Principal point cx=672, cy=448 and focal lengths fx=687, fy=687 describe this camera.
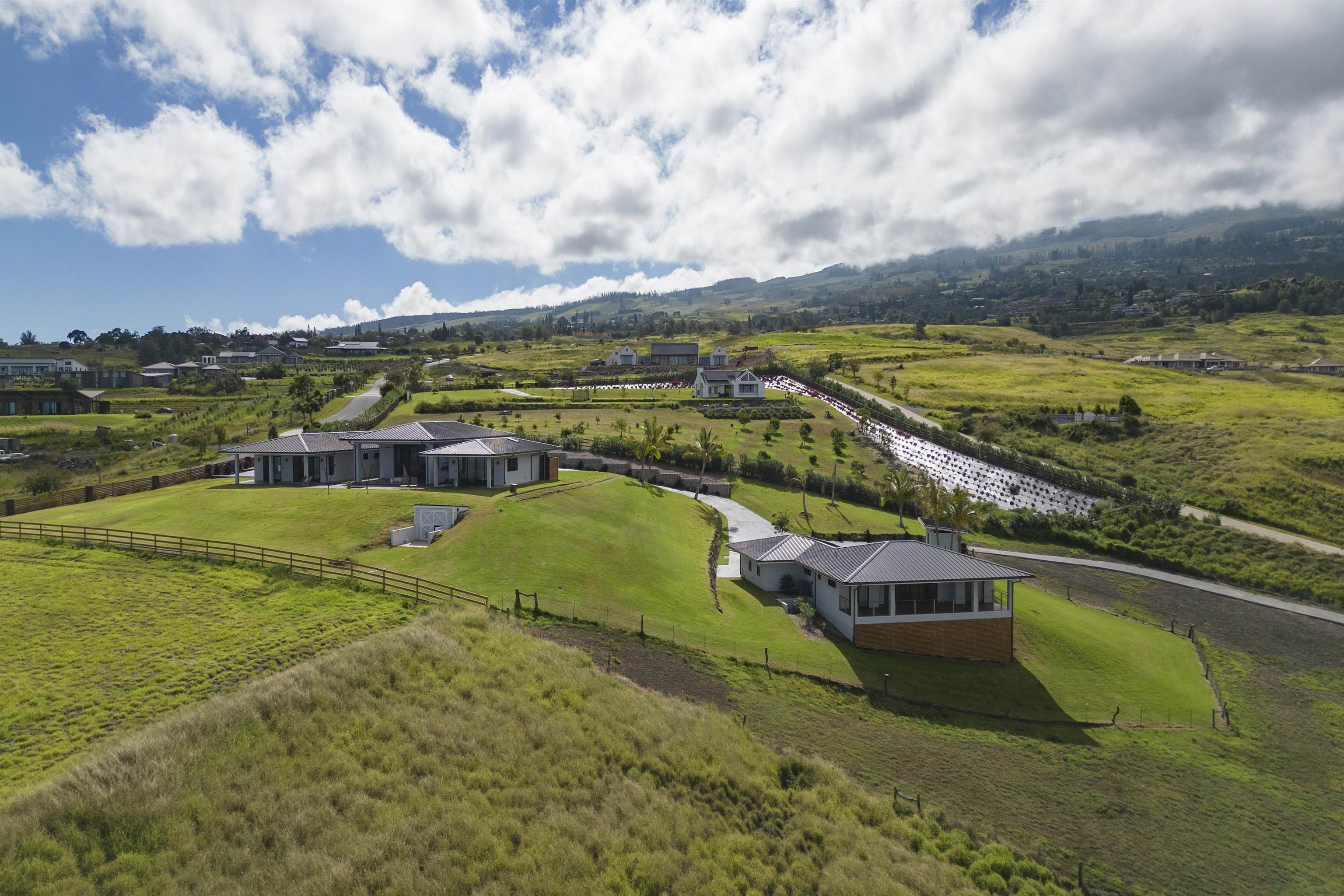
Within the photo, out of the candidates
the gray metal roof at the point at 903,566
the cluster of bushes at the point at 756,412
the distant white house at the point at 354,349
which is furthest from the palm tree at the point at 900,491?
the distant white house at the point at 354,349

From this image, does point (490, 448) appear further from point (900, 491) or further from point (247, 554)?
point (900, 491)

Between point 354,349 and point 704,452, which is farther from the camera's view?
point 354,349

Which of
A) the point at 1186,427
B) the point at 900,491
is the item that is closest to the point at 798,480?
the point at 900,491

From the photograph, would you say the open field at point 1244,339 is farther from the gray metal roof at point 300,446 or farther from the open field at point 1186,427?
the gray metal roof at point 300,446

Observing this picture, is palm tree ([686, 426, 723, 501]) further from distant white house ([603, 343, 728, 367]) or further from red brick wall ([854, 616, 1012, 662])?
distant white house ([603, 343, 728, 367])

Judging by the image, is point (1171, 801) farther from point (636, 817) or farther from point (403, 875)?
point (403, 875)

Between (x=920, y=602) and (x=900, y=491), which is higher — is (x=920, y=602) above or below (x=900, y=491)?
below

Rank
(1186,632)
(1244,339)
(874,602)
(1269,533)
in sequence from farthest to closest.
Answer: (1244,339) → (1269,533) → (1186,632) → (874,602)
